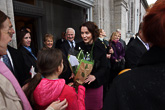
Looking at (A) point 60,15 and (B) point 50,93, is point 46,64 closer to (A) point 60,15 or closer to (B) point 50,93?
(B) point 50,93

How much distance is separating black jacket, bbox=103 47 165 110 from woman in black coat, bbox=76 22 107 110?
1.13 meters

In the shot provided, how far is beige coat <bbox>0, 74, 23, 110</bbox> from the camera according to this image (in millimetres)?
668

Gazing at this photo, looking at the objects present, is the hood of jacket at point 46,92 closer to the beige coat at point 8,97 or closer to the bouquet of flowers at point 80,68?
the beige coat at point 8,97

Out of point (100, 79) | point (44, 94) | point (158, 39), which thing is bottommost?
point (100, 79)

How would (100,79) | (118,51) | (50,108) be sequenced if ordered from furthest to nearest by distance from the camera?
1. (118,51)
2. (100,79)
3. (50,108)

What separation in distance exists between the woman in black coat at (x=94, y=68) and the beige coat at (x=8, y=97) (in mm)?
1140

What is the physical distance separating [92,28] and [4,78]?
4.85 feet

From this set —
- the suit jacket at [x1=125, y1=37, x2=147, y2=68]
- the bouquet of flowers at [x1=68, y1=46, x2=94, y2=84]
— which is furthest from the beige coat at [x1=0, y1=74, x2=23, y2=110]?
the suit jacket at [x1=125, y1=37, x2=147, y2=68]

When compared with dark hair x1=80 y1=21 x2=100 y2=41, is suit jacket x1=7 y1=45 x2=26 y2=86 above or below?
below

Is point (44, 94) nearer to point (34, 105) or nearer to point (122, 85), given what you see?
point (34, 105)

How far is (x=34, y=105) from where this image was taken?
1.01m

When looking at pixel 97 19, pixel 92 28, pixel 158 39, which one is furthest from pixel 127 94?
pixel 97 19

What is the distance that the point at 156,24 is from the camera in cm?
54

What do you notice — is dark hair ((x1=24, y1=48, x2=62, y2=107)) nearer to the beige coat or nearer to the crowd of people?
the crowd of people
